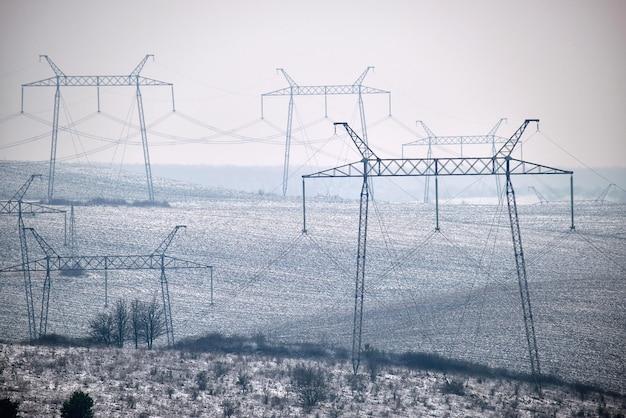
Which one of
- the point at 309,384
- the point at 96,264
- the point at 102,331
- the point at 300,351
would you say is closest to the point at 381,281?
the point at 96,264

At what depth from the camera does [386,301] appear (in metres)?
64.9

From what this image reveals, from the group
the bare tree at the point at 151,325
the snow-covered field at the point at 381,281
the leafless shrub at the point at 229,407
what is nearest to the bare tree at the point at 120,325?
the bare tree at the point at 151,325

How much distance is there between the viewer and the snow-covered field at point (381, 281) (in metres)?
52.9

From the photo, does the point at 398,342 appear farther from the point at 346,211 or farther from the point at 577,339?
the point at 346,211

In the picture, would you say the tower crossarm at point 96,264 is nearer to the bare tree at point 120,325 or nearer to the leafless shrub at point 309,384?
the bare tree at point 120,325

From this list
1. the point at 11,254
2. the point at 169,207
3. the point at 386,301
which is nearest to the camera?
the point at 386,301

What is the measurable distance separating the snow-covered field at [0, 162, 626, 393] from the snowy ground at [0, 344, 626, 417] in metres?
4.92

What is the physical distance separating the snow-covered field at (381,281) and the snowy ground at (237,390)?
4920mm

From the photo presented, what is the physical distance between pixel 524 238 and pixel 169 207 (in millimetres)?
40605

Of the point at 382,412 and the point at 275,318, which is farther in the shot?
the point at 275,318

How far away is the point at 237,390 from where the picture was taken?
40.2 meters

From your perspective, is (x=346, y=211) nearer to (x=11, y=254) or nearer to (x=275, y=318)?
(x=11, y=254)

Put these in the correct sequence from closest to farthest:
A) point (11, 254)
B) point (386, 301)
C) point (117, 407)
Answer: point (117, 407)
point (386, 301)
point (11, 254)

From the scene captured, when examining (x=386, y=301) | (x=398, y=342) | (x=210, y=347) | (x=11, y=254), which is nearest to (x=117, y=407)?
(x=210, y=347)
